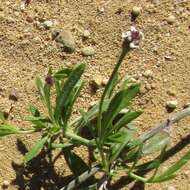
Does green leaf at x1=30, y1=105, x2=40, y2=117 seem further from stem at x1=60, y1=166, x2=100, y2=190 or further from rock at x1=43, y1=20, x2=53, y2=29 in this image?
rock at x1=43, y1=20, x2=53, y2=29

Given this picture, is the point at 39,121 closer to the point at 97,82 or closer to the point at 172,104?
the point at 97,82

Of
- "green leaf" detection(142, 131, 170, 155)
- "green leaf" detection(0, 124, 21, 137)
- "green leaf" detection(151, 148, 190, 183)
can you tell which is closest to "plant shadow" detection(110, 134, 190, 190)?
"green leaf" detection(142, 131, 170, 155)

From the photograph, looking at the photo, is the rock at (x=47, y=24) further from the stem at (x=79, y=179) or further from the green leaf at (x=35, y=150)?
the stem at (x=79, y=179)

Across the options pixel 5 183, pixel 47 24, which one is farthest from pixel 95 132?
pixel 47 24

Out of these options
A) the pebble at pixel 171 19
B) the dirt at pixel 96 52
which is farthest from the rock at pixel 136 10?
the pebble at pixel 171 19

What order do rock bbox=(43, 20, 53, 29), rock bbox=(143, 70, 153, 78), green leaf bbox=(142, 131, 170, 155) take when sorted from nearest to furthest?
green leaf bbox=(142, 131, 170, 155)
rock bbox=(143, 70, 153, 78)
rock bbox=(43, 20, 53, 29)

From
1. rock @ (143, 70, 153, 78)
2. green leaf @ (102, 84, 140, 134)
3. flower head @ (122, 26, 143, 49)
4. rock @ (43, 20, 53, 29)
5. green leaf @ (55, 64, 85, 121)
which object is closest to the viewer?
flower head @ (122, 26, 143, 49)

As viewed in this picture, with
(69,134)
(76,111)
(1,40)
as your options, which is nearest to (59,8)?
(1,40)
